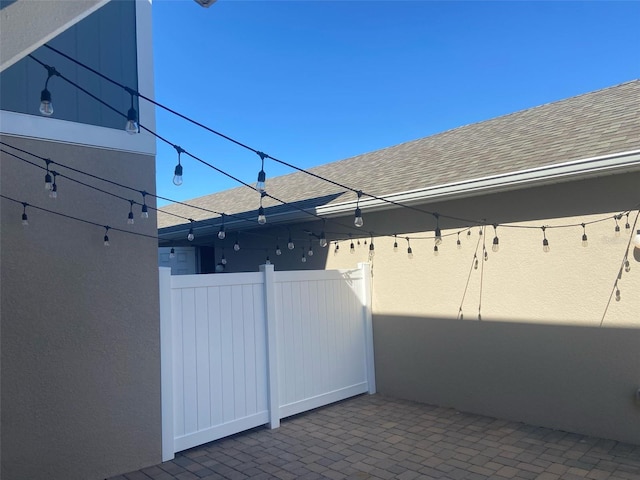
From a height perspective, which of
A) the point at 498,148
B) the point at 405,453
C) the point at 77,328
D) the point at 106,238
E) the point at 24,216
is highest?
the point at 498,148

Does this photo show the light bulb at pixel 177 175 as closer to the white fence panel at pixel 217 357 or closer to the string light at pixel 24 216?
the string light at pixel 24 216

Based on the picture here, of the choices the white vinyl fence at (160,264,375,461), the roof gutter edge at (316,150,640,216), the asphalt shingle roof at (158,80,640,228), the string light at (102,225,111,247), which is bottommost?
the white vinyl fence at (160,264,375,461)

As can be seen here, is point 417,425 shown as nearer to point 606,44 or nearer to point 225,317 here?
point 225,317

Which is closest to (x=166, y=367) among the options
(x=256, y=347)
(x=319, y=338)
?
(x=256, y=347)

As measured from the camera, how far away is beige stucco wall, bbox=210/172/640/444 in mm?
4145

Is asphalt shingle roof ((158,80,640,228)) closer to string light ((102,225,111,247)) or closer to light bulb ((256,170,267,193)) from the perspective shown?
light bulb ((256,170,267,193))

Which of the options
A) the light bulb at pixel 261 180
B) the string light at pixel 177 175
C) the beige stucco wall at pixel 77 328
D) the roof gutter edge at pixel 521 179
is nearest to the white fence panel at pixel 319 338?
the roof gutter edge at pixel 521 179

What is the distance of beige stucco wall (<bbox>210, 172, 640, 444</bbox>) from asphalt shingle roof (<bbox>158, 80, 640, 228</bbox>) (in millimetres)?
346

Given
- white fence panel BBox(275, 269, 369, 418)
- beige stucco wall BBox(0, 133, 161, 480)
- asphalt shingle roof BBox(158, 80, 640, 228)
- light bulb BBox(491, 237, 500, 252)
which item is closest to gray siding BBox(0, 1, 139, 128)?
beige stucco wall BBox(0, 133, 161, 480)

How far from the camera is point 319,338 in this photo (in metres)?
5.50

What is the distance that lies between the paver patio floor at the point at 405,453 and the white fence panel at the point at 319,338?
1.40ft

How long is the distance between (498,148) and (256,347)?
13.2 feet

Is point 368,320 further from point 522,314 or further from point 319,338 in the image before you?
point 522,314

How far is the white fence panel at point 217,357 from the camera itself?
417 centimetres
